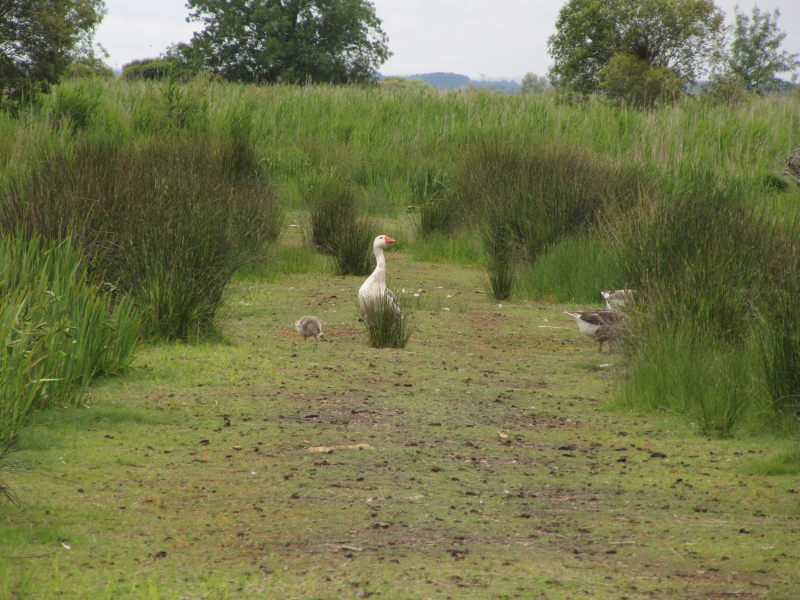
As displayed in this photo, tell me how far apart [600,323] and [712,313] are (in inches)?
50.8

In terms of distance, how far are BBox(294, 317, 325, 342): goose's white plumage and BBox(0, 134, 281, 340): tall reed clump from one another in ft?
2.33

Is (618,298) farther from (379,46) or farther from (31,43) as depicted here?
(379,46)

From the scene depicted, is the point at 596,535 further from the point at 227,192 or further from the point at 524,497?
the point at 227,192

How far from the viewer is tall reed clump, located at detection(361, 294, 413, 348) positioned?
8.38 m

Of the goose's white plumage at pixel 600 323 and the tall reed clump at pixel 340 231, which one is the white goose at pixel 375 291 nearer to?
the goose's white plumage at pixel 600 323

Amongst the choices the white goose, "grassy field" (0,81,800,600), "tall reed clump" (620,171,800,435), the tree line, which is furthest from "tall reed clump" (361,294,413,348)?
the tree line

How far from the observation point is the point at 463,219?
53.7 ft

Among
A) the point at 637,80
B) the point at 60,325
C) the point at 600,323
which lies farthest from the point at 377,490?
the point at 637,80

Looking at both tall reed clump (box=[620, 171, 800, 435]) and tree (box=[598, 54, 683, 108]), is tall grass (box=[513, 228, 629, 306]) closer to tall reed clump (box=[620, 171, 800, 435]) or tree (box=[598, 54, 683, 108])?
tall reed clump (box=[620, 171, 800, 435])

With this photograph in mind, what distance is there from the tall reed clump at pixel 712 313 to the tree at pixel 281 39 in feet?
113

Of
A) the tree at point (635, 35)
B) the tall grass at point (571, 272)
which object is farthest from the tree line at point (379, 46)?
the tall grass at point (571, 272)

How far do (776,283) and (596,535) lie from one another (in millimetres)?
2993

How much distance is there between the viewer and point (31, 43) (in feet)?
61.8

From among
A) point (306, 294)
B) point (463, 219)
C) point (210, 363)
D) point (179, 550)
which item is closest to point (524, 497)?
point (179, 550)
